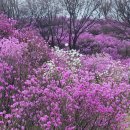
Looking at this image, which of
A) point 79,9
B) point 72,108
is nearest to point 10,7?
point 79,9

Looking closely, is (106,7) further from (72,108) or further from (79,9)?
(72,108)

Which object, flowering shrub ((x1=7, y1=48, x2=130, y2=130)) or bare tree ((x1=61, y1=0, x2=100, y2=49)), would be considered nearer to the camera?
flowering shrub ((x1=7, y1=48, x2=130, y2=130))

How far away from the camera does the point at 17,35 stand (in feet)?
52.1

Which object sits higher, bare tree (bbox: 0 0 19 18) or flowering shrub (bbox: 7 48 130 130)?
bare tree (bbox: 0 0 19 18)

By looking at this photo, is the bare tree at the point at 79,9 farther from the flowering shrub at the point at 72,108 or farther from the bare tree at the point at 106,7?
the flowering shrub at the point at 72,108

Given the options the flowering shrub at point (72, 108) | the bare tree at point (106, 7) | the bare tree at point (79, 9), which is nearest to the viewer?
the flowering shrub at point (72, 108)

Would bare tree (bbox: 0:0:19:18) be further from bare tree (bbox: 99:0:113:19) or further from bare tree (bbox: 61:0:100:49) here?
bare tree (bbox: 99:0:113:19)

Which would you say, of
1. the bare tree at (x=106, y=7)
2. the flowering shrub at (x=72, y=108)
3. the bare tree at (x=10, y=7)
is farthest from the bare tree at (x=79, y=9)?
the flowering shrub at (x=72, y=108)

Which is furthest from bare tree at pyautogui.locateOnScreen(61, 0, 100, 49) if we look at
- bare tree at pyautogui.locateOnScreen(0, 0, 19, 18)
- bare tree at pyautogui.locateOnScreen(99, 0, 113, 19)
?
bare tree at pyautogui.locateOnScreen(0, 0, 19, 18)

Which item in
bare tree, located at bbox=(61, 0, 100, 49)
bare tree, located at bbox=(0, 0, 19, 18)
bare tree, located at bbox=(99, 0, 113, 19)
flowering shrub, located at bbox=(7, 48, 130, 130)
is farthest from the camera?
bare tree, located at bbox=(99, 0, 113, 19)

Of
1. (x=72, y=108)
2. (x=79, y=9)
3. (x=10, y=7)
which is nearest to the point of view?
(x=72, y=108)

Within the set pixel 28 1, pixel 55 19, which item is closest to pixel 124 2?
pixel 55 19

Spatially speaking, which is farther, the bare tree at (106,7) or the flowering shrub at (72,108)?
the bare tree at (106,7)

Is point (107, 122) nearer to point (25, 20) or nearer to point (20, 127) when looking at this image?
point (20, 127)
